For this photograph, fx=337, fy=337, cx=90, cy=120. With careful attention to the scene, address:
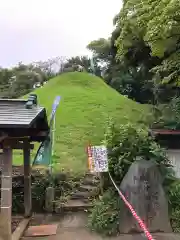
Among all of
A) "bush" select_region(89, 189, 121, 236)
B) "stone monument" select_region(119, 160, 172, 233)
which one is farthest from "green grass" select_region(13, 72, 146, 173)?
"stone monument" select_region(119, 160, 172, 233)

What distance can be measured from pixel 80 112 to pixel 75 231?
11.2 meters

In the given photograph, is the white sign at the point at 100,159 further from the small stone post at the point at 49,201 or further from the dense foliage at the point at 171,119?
the dense foliage at the point at 171,119

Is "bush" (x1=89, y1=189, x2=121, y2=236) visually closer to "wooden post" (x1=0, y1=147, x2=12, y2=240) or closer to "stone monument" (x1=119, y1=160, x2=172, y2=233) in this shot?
"stone monument" (x1=119, y1=160, x2=172, y2=233)

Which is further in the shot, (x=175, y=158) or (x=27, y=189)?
(x=175, y=158)

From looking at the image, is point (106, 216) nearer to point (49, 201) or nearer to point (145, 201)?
point (145, 201)

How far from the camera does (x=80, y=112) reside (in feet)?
59.0

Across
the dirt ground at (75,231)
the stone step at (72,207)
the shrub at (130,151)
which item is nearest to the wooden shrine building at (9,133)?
the dirt ground at (75,231)

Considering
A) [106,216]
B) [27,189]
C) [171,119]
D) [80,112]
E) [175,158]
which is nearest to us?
[106,216]

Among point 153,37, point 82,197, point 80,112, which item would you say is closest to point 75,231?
point 82,197

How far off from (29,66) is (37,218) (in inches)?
1162

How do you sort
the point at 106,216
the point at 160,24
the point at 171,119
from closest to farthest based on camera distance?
the point at 106,216 → the point at 160,24 → the point at 171,119

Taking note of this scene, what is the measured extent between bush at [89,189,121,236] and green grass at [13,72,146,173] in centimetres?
318

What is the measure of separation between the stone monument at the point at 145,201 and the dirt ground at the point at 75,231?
0.23 metres

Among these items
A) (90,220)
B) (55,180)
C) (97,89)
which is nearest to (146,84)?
(97,89)
